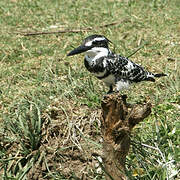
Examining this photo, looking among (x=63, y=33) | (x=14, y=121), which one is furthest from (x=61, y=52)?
(x=14, y=121)

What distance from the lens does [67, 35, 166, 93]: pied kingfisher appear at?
3.37 m

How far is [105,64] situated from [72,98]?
28.1 inches

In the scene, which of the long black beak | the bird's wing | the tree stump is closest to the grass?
the tree stump

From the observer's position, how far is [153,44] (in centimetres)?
601

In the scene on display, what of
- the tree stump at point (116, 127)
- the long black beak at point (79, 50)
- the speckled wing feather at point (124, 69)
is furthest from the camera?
the speckled wing feather at point (124, 69)

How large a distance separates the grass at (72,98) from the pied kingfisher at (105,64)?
381 mm

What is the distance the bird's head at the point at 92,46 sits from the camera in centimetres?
→ 333

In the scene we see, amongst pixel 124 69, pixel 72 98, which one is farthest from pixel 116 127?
pixel 72 98

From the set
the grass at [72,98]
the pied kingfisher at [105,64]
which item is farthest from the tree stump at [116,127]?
the pied kingfisher at [105,64]

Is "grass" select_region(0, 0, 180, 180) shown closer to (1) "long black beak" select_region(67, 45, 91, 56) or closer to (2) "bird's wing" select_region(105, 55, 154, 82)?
(2) "bird's wing" select_region(105, 55, 154, 82)

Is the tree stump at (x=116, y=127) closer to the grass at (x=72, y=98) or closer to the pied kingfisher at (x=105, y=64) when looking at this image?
the grass at (x=72, y=98)

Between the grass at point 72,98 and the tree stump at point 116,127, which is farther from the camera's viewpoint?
the grass at point 72,98

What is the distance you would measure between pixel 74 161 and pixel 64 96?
0.78 m

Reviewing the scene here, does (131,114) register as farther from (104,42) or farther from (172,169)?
(104,42)
